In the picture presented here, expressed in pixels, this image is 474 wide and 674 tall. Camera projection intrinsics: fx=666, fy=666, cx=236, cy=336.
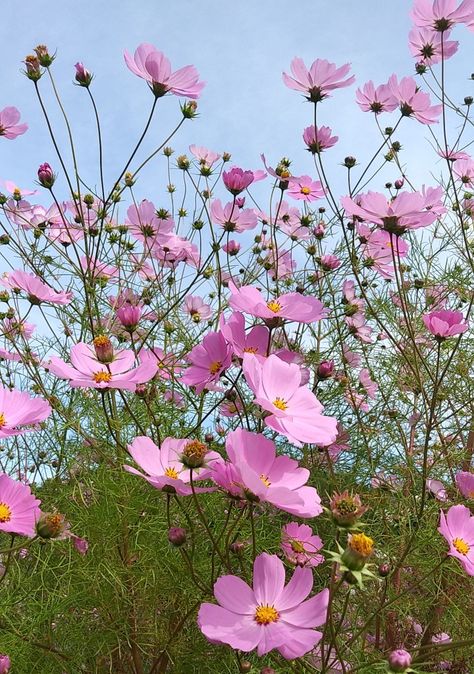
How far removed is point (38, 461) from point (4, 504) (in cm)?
76

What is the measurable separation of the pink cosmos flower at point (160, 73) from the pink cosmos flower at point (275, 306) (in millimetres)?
413

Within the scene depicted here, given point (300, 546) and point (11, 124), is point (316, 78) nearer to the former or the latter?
point (11, 124)


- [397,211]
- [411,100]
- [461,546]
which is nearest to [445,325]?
[397,211]

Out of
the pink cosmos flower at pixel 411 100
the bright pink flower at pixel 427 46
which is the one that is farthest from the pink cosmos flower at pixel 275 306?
the bright pink flower at pixel 427 46

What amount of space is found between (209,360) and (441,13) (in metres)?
0.83

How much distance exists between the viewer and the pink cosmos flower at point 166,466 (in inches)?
22.0

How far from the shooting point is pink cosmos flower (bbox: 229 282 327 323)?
0.67 metres

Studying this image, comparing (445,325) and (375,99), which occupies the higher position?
(375,99)

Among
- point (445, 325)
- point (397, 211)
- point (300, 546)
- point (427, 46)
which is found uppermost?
point (427, 46)

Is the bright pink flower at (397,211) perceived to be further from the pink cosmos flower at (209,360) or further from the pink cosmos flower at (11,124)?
the pink cosmos flower at (11,124)

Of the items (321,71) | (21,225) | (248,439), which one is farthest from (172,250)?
(248,439)

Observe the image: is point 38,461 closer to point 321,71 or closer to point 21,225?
point 21,225

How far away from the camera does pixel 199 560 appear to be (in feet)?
2.74

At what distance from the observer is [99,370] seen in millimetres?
699
